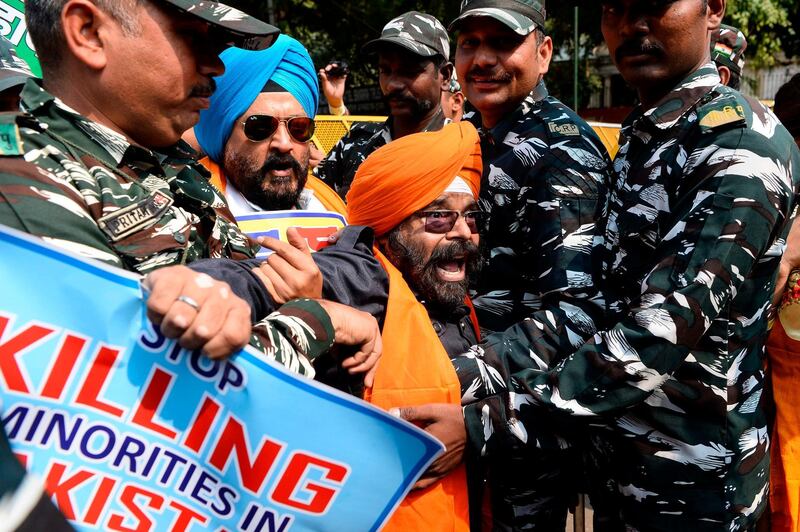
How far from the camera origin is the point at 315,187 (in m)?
3.16

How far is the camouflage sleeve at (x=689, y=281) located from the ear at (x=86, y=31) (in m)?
1.46

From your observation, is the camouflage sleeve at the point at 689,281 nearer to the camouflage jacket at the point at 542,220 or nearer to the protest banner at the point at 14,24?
the camouflage jacket at the point at 542,220

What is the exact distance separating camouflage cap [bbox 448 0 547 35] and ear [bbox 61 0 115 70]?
5.98 feet

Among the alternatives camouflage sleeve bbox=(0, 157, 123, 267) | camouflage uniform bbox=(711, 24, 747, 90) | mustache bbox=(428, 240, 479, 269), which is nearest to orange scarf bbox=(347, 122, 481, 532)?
mustache bbox=(428, 240, 479, 269)

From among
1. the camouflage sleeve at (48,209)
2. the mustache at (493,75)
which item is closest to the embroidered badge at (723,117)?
the mustache at (493,75)

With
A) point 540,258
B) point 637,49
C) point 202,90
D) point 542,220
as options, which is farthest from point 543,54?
point 202,90

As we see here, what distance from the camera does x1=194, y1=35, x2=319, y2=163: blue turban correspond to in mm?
2852

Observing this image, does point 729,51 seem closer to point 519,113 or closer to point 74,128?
→ point 519,113

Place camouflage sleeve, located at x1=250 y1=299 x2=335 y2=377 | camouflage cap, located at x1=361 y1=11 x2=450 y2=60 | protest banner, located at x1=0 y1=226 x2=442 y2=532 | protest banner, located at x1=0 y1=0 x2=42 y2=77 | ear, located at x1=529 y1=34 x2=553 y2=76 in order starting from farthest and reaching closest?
camouflage cap, located at x1=361 y1=11 x2=450 y2=60 → ear, located at x1=529 y1=34 x2=553 y2=76 → protest banner, located at x1=0 y1=0 x2=42 y2=77 → camouflage sleeve, located at x1=250 y1=299 x2=335 y2=377 → protest banner, located at x1=0 y1=226 x2=442 y2=532

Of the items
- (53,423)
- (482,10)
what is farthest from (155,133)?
(482,10)

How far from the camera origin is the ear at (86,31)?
1492 millimetres

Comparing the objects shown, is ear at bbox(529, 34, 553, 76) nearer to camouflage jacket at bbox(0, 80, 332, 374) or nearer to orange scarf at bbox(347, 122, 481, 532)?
orange scarf at bbox(347, 122, 481, 532)

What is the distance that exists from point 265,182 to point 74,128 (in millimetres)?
1376

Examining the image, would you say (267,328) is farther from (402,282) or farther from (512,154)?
(512,154)
